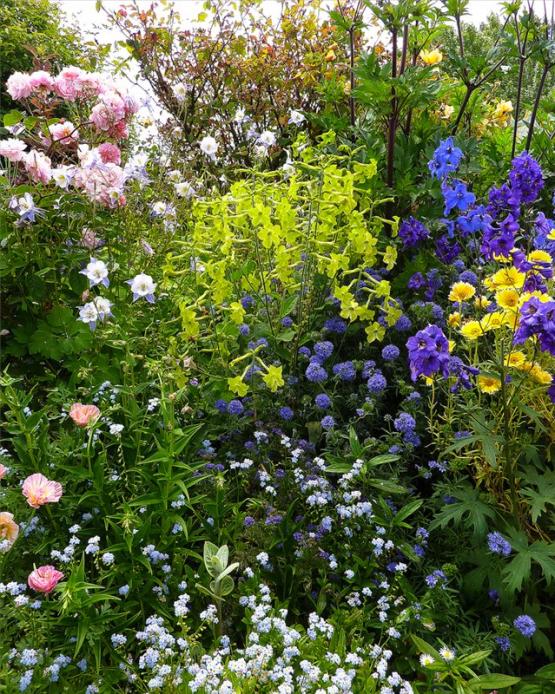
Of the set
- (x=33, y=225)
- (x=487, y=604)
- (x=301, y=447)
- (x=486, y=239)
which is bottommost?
(x=487, y=604)

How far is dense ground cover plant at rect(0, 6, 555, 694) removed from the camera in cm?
185

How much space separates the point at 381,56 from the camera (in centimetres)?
593

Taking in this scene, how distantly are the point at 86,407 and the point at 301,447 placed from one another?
2.72 feet

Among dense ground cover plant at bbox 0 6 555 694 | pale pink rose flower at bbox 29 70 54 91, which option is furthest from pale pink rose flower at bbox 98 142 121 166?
pale pink rose flower at bbox 29 70 54 91

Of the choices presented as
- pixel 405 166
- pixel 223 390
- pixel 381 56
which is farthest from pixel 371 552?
pixel 381 56

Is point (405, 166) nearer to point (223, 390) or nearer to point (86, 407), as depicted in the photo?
point (223, 390)

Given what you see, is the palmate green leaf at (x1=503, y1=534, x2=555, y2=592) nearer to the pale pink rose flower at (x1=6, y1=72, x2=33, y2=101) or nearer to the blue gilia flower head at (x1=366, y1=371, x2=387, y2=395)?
the blue gilia flower head at (x1=366, y1=371, x2=387, y2=395)

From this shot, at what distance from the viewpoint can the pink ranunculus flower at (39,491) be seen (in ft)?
6.31

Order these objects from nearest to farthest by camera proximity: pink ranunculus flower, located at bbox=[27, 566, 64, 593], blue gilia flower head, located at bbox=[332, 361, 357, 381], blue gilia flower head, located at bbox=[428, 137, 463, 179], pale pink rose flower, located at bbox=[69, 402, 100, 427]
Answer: pink ranunculus flower, located at bbox=[27, 566, 64, 593] < pale pink rose flower, located at bbox=[69, 402, 100, 427] < blue gilia flower head, located at bbox=[332, 361, 357, 381] < blue gilia flower head, located at bbox=[428, 137, 463, 179]

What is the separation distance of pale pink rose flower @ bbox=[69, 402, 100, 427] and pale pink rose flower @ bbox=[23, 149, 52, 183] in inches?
52.4

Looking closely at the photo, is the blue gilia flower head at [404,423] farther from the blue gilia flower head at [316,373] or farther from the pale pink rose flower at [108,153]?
the pale pink rose flower at [108,153]

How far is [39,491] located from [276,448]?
92cm

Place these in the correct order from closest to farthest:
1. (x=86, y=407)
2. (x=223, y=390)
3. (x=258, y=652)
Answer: (x=258, y=652) < (x=86, y=407) < (x=223, y=390)

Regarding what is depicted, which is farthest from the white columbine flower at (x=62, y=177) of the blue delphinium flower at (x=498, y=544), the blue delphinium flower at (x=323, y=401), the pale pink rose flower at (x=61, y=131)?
the blue delphinium flower at (x=498, y=544)
